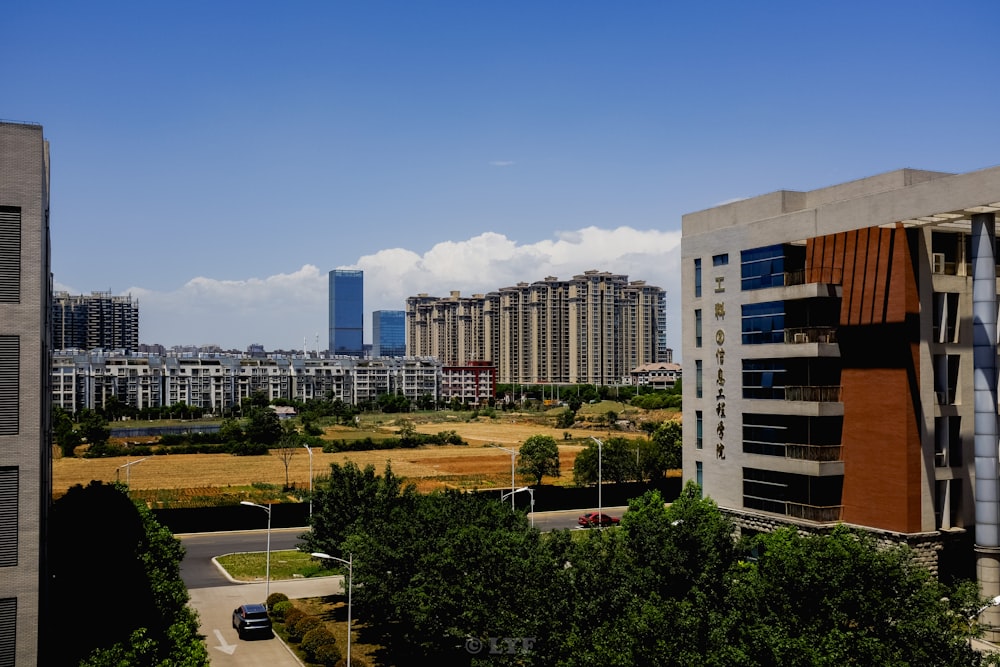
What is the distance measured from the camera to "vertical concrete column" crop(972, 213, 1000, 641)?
31.0m

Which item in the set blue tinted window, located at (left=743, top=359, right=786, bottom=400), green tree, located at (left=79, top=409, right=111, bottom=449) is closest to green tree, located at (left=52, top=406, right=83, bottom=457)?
green tree, located at (left=79, top=409, right=111, bottom=449)

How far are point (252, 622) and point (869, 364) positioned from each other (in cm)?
2737

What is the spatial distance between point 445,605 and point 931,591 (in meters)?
13.3

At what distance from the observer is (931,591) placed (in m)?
21.6

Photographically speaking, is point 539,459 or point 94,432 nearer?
point 539,459

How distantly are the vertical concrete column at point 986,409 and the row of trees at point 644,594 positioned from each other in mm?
4488

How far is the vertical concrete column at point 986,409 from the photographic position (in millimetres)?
30969

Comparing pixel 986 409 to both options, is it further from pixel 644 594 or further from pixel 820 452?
pixel 644 594

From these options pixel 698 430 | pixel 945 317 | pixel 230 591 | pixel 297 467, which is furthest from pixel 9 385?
pixel 297 467

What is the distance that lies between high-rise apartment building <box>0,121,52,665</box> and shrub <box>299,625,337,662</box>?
50.0 feet

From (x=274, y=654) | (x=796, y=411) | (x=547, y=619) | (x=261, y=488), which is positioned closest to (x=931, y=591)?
(x=547, y=619)

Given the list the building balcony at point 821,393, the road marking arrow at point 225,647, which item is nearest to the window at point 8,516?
the road marking arrow at point 225,647

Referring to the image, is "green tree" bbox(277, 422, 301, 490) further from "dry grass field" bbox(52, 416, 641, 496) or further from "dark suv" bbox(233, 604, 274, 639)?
"dark suv" bbox(233, 604, 274, 639)

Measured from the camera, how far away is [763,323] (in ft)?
128
